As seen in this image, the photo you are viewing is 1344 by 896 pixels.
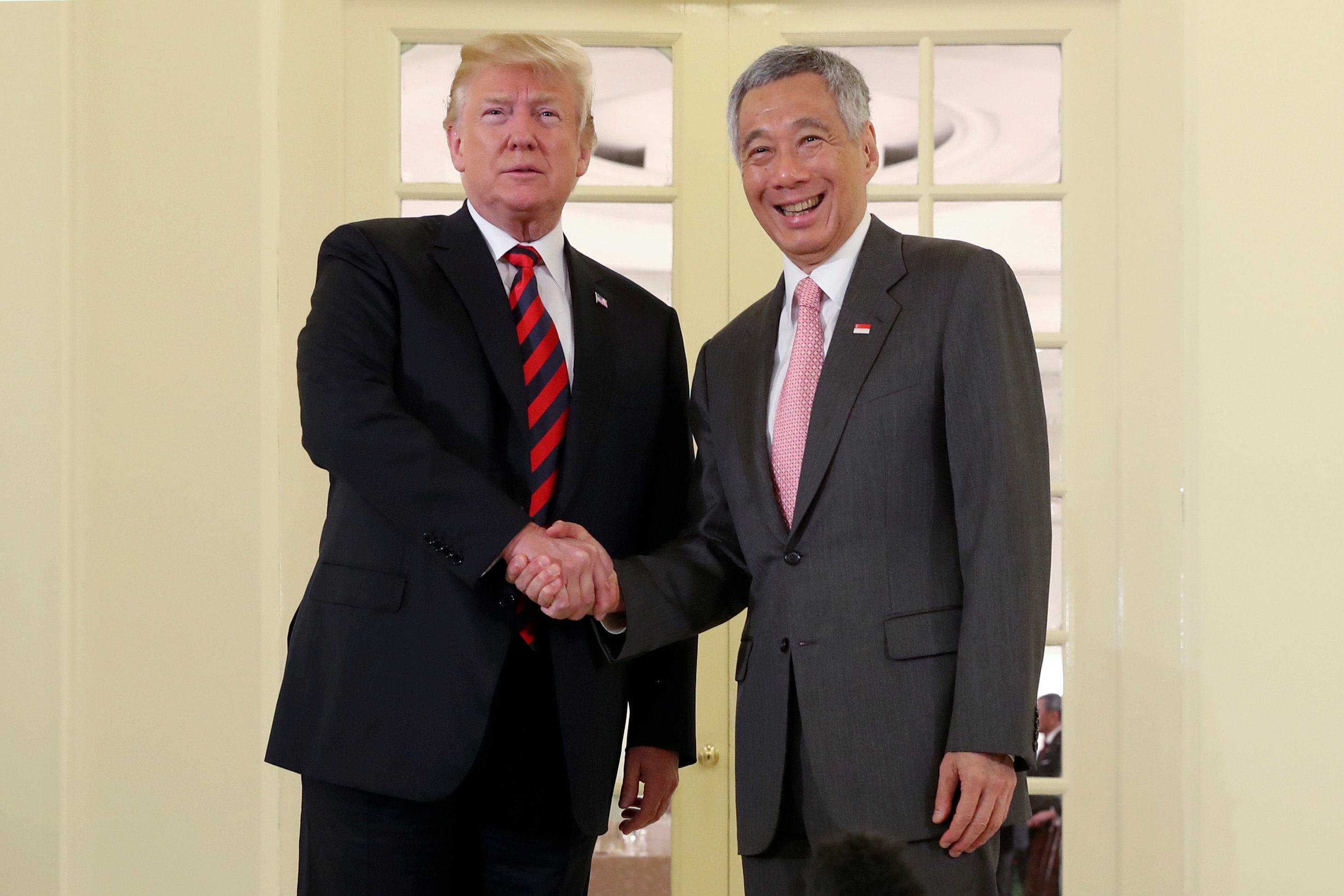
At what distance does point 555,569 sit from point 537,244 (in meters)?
0.61

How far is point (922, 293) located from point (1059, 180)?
1278 millimetres

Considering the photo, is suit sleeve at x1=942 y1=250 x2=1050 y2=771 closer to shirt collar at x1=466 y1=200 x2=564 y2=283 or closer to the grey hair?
the grey hair

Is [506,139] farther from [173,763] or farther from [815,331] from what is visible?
[173,763]

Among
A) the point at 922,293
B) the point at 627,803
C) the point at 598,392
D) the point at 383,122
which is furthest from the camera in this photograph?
the point at 383,122

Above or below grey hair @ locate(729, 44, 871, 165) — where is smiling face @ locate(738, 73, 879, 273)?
below

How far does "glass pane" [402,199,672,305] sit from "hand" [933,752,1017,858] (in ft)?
5.08

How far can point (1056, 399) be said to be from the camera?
114 inches

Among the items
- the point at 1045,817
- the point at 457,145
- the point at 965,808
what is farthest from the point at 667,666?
the point at 1045,817

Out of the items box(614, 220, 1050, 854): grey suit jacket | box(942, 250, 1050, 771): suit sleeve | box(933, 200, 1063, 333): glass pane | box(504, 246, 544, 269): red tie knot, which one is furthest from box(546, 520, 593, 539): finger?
box(933, 200, 1063, 333): glass pane

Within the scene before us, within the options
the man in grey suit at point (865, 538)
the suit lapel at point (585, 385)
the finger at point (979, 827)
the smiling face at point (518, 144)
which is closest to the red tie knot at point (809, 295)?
the man in grey suit at point (865, 538)

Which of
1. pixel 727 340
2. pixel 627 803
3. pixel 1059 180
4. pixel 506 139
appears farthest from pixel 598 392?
pixel 1059 180

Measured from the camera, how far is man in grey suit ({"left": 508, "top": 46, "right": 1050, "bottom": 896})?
1677 mm

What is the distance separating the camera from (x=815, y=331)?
193cm

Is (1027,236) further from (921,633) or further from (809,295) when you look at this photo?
(921,633)
